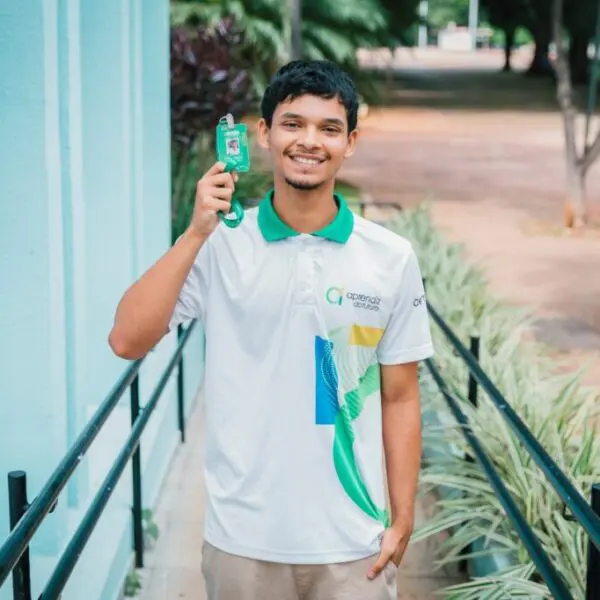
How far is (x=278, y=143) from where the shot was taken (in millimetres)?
2514

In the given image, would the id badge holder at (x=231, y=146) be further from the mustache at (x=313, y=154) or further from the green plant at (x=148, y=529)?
the green plant at (x=148, y=529)

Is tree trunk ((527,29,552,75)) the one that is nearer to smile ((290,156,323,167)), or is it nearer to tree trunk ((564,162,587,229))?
tree trunk ((564,162,587,229))

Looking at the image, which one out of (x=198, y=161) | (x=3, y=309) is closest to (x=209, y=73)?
(x=198, y=161)

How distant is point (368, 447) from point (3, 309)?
182 centimetres

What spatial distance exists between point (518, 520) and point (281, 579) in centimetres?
120

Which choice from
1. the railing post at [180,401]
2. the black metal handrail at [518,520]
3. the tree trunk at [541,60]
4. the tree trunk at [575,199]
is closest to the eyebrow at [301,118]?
the black metal handrail at [518,520]

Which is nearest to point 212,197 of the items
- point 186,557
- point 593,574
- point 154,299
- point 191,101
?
point 154,299

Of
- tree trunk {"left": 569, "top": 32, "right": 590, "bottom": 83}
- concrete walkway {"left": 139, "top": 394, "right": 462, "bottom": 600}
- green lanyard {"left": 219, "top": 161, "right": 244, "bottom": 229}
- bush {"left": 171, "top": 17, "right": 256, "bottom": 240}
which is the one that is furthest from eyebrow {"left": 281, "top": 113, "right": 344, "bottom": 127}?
tree trunk {"left": 569, "top": 32, "right": 590, "bottom": 83}

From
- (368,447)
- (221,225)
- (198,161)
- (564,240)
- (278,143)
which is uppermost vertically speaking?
(278,143)

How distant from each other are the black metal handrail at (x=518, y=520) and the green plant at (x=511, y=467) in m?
0.22

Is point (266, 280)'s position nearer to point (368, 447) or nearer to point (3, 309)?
point (368, 447)

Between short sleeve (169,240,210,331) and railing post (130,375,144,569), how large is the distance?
72.3 inches

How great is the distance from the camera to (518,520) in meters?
3.55

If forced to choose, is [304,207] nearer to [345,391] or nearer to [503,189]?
[345,391]
